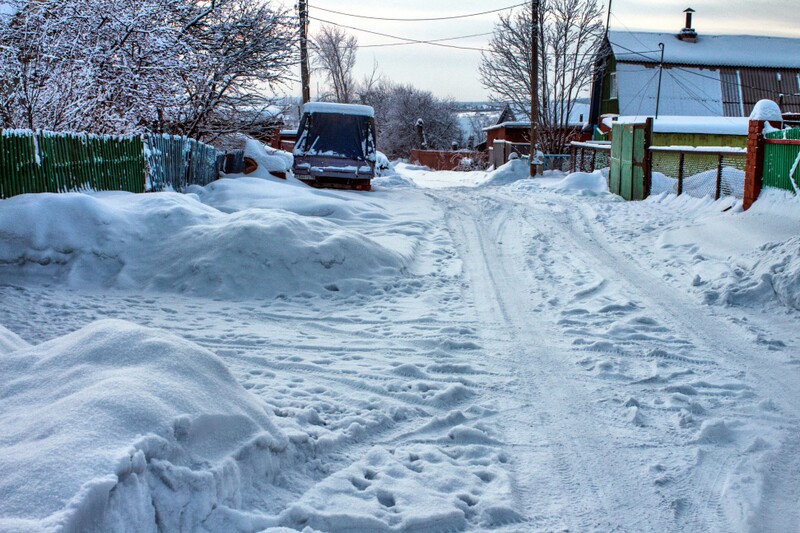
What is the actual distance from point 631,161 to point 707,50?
25784mm

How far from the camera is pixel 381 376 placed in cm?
523

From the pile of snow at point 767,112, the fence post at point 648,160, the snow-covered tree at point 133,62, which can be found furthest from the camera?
the fence post at point 648,160

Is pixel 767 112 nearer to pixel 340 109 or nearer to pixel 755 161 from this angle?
pixel 755 161

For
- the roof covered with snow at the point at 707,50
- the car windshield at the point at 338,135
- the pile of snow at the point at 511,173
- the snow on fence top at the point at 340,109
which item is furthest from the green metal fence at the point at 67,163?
the roof covered with snow at the point at 707,50

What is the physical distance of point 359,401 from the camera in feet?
15.5

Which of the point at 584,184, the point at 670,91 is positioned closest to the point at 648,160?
the point at 584,184

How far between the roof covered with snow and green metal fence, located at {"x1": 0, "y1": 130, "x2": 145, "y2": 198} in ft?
103

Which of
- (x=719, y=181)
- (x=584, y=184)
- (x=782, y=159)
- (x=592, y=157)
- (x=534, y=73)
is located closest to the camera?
(x=782, y=159)

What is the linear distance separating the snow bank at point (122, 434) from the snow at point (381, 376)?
12mm

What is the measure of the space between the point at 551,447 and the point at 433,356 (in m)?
1.72

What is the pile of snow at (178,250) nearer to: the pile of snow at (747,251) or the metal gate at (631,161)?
the pile of snow at (747,251)

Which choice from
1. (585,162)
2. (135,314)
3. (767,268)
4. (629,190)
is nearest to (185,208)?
(135,314)

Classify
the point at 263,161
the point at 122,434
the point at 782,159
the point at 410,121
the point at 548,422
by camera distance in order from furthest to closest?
1. the point at 410,121
2. the point at 263,161
3. the point at 782,159
4. the point at 548,422
5. the point at 122,434

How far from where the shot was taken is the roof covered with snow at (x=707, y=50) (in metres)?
37.5
